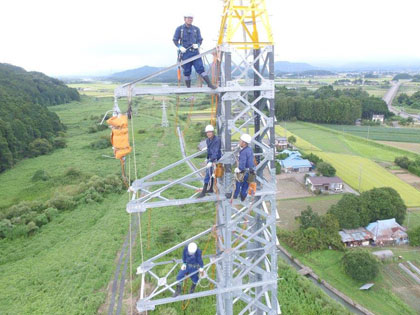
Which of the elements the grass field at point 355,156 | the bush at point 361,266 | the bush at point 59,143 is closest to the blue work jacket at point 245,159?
the bush at point 361,266

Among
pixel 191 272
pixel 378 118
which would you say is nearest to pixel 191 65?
pixel 191 272

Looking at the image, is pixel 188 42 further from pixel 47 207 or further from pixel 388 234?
pixel 47 207

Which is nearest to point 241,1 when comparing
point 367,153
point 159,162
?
point 159,162

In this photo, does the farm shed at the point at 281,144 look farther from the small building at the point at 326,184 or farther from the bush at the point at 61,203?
the bush at the point at 61,203

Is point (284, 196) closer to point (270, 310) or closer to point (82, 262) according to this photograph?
point (82, 262)

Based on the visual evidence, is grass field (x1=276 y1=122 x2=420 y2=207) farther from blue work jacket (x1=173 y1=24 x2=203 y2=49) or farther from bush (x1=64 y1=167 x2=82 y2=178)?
bush (x1=64 y1=167 x2=82 y2=178)
